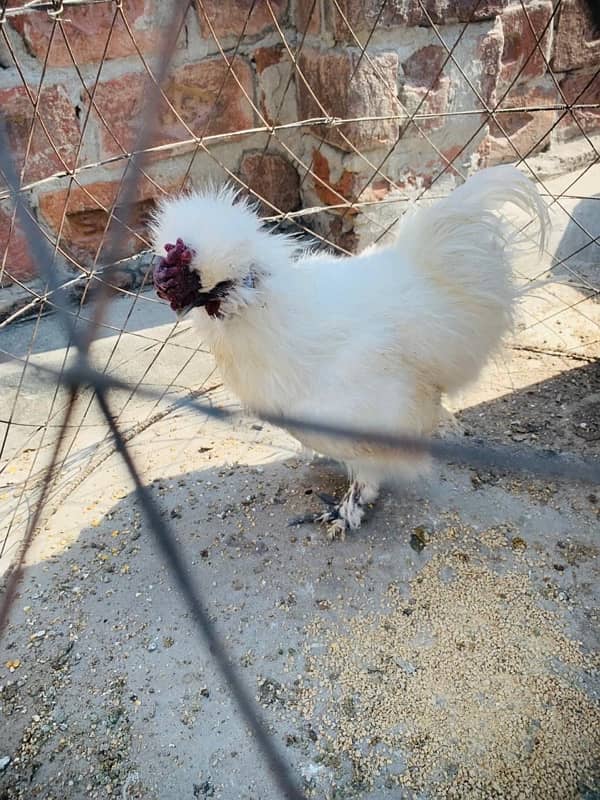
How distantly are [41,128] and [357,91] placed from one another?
923 millimetres

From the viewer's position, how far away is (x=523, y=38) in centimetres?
213

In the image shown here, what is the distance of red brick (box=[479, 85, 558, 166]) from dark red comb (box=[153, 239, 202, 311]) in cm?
144

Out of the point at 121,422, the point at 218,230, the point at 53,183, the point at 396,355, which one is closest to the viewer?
the point at 218,230

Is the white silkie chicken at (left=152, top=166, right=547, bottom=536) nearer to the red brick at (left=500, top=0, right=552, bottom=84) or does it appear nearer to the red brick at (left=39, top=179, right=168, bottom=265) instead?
the red brick at (left=39, top=179, right=168, bottom=265)

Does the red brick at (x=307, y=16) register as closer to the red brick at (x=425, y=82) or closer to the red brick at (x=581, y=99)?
the red brick at (x=425, y=82)

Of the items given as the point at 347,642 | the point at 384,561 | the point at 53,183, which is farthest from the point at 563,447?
the point at 53,183

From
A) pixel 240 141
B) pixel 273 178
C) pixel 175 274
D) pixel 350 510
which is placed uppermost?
pixel 240 141

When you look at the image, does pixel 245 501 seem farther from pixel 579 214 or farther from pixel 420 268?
pixel 579 214

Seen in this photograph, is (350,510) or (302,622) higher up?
(350,510)

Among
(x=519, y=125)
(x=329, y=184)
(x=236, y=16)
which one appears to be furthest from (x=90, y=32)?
(x=519, y=125)

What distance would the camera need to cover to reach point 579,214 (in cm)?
223

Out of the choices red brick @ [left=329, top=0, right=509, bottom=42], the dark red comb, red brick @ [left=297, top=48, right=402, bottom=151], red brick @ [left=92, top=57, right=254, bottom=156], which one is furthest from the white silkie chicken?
red brick @ [left=92, top=57, right=254, bottom=156]

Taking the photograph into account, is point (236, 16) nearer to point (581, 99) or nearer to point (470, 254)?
point (470, 254)

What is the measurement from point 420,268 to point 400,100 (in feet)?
2.62
